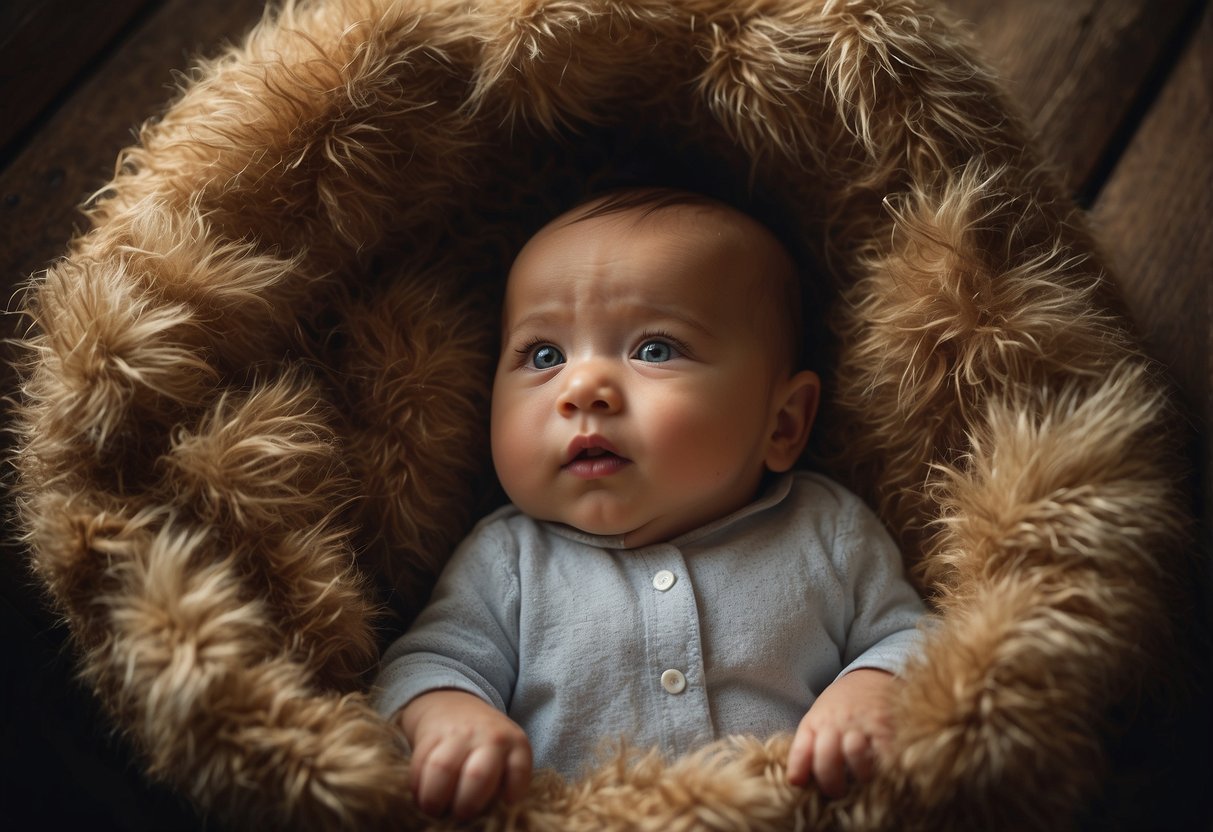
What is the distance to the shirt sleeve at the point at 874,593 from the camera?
1.29 m

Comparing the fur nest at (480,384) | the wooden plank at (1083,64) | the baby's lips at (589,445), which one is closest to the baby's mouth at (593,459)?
the baby's lips at (589,445)

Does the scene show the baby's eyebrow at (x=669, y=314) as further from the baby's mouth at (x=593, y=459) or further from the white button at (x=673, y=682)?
the white button at (x=673, y=682)

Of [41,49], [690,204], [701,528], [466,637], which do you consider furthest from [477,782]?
[41,49]

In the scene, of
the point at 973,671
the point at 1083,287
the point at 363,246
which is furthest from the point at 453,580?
the point at 1083,287

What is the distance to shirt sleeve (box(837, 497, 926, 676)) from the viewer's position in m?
1.29

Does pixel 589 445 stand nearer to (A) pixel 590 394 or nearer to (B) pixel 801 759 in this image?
(A) pixel 590 394

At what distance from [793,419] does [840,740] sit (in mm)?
516

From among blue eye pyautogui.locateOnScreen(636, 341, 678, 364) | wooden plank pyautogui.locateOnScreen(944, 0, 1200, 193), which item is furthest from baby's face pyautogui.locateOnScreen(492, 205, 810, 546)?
wooden plank pyautogui.locateOnScreen(944, 0, 1200, 193)

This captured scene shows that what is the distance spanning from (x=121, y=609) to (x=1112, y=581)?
1080 mm

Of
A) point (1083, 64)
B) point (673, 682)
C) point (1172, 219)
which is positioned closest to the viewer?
point (673, 682)

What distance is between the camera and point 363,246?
1435 millimetres

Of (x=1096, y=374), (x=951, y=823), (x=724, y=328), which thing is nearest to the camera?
(x=951, y=823)

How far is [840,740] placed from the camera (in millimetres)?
1084

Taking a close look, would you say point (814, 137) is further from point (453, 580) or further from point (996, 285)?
point (453, 580)
